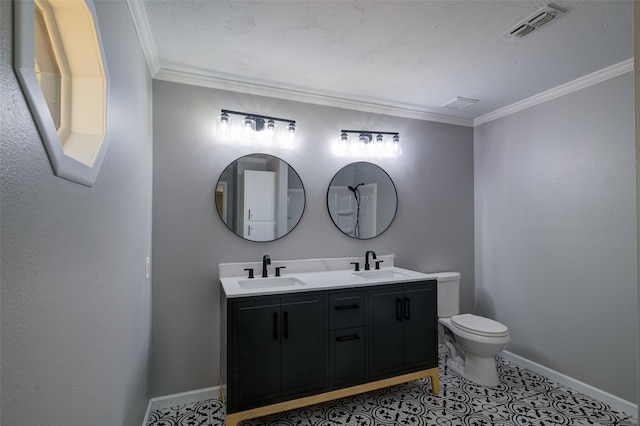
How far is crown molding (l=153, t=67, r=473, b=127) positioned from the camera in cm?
235

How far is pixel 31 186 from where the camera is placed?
2.16 feet

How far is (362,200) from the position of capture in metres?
2.97

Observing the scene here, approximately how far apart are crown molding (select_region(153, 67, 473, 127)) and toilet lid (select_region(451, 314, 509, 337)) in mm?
2001

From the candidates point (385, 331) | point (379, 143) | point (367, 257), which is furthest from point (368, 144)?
point (385, 331)

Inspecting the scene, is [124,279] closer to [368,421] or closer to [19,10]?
[19,10]

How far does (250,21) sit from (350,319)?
2020 millimetres

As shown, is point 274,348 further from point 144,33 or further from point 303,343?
point 144,33

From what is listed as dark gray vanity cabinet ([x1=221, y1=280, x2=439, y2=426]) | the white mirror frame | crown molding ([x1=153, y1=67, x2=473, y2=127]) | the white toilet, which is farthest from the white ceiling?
the white toilet

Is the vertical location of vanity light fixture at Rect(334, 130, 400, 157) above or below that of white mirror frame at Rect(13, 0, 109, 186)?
above

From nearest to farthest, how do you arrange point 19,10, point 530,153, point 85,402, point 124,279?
point 19,10 → point 85,402 → point 124,279 → point 530,153

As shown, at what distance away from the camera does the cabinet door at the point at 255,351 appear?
1940 mm

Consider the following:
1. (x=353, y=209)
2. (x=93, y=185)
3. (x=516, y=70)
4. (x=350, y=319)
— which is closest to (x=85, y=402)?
(x=93, y=185)

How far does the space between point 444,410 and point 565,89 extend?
2.74 meters

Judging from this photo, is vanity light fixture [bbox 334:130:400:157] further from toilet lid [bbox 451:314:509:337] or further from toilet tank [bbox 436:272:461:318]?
toilet lid [bbox 451:314:509:337]
